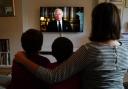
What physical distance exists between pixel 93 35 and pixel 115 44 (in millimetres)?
108

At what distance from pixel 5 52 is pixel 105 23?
4.04 metres

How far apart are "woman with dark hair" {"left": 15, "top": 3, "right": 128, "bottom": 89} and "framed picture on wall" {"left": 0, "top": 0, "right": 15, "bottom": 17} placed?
12.4ft

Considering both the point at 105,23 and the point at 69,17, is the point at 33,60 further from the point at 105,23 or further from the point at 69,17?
the point at 69,17

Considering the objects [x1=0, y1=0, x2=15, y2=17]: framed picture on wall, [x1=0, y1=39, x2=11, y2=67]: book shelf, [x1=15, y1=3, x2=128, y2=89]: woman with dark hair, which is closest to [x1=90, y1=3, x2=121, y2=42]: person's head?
[x1=15, y1=3, x2=128, y2=89]: woman with dark hair

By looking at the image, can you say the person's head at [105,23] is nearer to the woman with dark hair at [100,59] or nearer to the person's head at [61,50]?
the woman with dark hair at [100,59]

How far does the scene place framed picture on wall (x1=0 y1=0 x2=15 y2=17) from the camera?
4473mm

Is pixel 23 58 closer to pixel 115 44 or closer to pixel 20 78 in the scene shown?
pixel 20 78

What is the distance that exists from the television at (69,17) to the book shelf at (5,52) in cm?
93

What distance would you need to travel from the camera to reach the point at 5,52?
183 inches

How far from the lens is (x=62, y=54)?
1.06m

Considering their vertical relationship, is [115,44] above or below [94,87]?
above

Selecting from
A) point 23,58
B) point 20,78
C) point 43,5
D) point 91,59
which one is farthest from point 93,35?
point 43,5

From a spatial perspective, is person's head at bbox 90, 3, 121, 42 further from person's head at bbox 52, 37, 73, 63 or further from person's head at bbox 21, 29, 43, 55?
person's head at bbox 21, 29, 43, 55

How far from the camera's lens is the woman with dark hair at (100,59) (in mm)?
887
